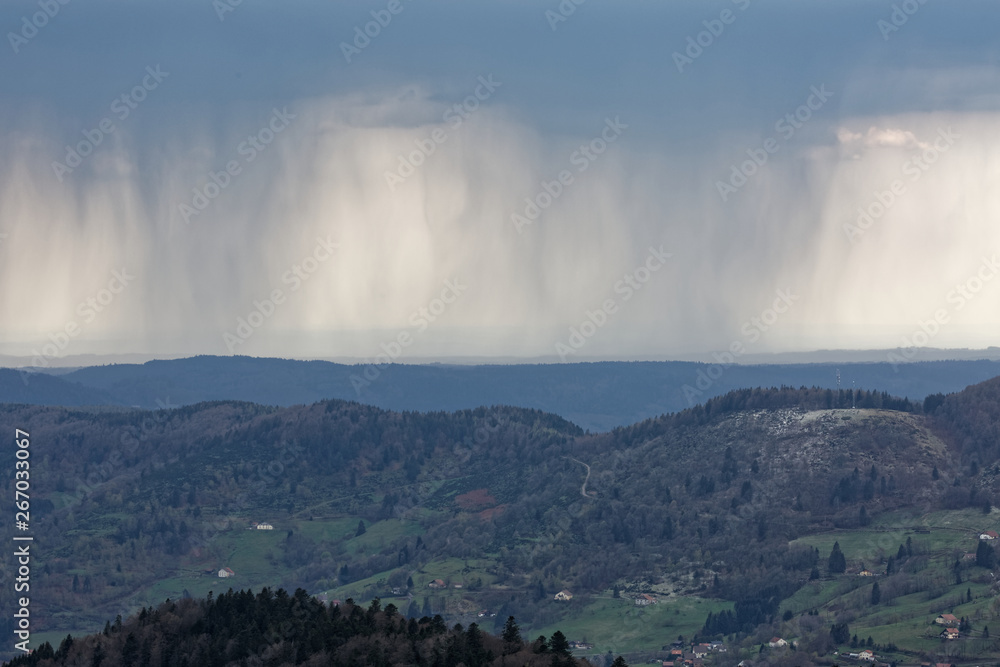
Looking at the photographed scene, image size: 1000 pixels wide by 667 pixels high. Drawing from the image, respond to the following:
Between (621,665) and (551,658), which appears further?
(551,658)

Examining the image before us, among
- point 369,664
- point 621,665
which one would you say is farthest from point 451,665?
point 621,665

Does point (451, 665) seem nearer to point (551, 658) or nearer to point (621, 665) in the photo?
point (551, 658)

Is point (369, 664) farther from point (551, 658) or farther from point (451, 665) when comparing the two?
point (551, 658)

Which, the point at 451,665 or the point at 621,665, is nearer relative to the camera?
the point at 621,665

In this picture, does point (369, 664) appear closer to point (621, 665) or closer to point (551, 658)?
point (551, 658)

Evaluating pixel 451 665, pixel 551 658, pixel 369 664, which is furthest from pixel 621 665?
pixel 369 664
